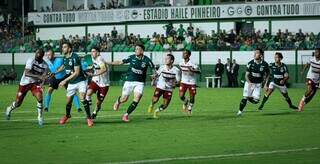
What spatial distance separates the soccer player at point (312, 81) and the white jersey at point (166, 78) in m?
5.02

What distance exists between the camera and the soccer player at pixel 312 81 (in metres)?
28.4

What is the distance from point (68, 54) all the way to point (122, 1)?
43.6 metres

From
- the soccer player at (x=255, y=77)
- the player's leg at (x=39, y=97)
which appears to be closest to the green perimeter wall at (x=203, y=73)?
the soccer player at (x=255, y=77)

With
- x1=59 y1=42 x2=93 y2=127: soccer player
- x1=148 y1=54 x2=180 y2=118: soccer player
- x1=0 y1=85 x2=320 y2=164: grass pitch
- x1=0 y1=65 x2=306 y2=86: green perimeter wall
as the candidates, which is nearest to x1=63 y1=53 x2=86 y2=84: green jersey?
x1=59 y1=42 x2=93 y2=127: soccer player

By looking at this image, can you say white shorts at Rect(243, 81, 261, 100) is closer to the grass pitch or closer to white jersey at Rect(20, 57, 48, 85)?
the grass pitch

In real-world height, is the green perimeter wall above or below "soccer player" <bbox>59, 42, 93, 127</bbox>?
below

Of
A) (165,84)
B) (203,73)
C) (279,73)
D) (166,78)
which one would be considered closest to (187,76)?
(166,78)

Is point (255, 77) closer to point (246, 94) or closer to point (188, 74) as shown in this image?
point (246, 94)

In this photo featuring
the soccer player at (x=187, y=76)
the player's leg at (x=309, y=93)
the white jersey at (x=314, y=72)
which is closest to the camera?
the soccer player at (x=187, y=76)

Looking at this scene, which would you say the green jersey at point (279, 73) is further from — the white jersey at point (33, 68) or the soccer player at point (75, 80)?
the white jersey at point (33, 68)

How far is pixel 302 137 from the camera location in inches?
726

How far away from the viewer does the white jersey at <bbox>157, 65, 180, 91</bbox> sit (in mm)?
25891

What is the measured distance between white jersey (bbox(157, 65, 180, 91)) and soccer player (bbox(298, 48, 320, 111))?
16.5 ft

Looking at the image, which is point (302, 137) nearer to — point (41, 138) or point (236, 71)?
point (41, 138)
